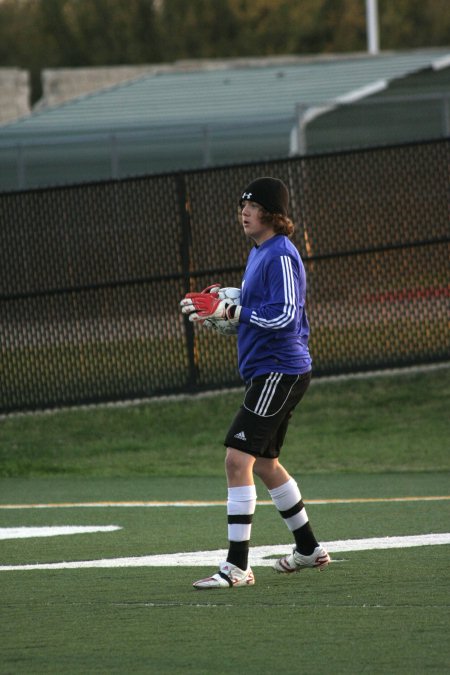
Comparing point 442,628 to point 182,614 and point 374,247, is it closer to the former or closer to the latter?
point 182,614

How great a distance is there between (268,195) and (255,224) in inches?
6.2

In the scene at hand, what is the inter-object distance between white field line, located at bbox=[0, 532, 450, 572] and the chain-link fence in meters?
6.11

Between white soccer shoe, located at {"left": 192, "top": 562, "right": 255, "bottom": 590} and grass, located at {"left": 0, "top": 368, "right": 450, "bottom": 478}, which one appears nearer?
white soccer shoe, located at {"left": 192, "top": 562, "right": 255, "bottom": 590}

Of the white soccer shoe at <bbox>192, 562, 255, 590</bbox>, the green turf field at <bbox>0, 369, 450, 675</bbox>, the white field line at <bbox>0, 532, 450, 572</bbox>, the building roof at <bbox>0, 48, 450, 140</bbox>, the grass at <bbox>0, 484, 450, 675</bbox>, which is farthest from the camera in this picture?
the building roof at <bbox>0, 48, 450, 140</bbox>

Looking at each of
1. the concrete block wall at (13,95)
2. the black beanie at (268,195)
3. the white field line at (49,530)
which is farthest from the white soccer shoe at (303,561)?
the concrete block wall at (13,95)

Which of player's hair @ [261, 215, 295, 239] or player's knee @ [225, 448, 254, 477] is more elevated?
player's hair @ [261, 215, 295, 239]

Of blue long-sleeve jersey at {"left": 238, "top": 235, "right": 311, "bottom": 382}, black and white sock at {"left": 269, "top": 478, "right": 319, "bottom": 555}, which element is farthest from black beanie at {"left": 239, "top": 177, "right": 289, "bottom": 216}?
black and white sock at {"left": 269, "top": 478, "right": 319, "bottom": 555}

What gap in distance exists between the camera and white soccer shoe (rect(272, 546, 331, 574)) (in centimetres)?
727

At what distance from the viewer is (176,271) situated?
14.4 meters

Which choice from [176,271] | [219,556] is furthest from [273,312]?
[176,271]

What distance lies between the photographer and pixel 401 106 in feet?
96.3

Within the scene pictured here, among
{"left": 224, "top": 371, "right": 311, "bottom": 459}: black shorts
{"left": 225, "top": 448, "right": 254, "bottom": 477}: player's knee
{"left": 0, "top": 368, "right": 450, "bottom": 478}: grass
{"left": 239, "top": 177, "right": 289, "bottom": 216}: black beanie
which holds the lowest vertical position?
{"left": 0, "top": 368, "right": 450, "bottom": 478}: grass

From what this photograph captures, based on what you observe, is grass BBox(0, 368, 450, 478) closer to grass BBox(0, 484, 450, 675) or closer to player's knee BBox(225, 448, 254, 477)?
grass BBox(0, 484, 450, 675)

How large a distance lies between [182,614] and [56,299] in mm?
8436
